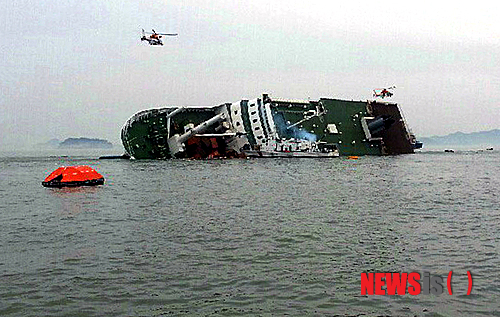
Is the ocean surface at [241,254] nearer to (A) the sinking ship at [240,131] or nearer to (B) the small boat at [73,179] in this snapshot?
(B) the small boat at [73,179]

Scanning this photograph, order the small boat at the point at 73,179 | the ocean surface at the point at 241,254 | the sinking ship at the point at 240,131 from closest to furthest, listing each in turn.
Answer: the ocean surface at the point at 241,254 < the small boat at the point at 73,179 < the sinking ship at the point at 240,131

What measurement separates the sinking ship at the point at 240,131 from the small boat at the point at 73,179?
162 ft

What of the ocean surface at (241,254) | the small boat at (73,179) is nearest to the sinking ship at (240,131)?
the small boat at (73,179)

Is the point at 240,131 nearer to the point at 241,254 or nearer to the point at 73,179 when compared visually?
the point at 73,179

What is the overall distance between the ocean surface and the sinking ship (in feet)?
209

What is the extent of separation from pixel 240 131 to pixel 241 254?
3324 inches

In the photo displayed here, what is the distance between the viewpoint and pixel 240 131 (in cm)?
10125

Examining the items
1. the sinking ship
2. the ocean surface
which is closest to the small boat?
the ocean surface

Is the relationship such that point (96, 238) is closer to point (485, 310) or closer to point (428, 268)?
point (428, 268)

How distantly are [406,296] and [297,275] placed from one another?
11.3 ft

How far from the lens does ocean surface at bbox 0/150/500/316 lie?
12133mm

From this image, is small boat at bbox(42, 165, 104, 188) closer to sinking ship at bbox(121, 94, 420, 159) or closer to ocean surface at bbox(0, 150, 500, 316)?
ocean surface at bbox(0, 150, 500, 316)

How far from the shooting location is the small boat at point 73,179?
46.7 m

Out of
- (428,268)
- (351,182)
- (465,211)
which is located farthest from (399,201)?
(428,268)
